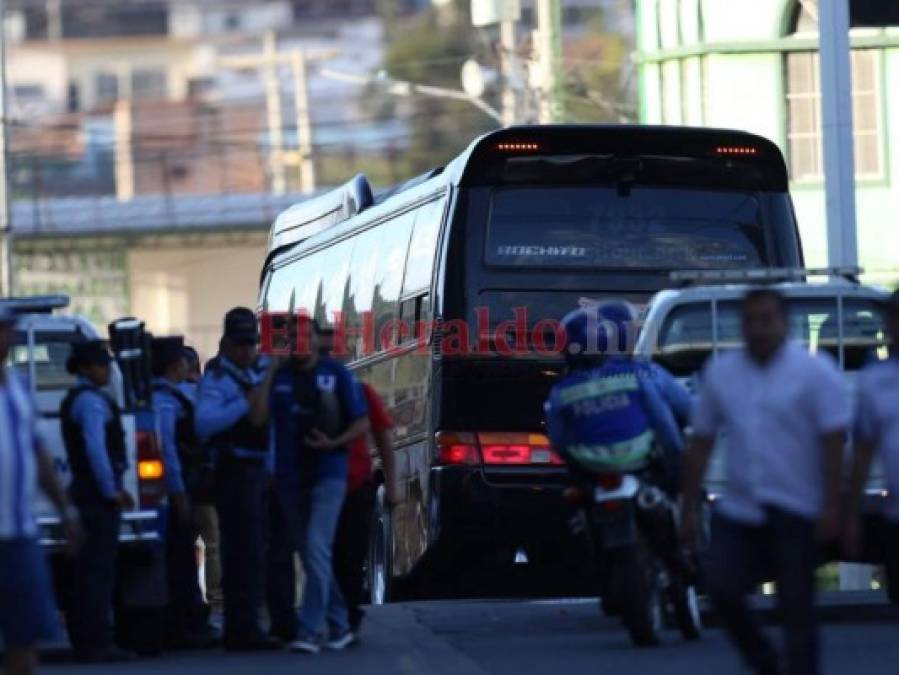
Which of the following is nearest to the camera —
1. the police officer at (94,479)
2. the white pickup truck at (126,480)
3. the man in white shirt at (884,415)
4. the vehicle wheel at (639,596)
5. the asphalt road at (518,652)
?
the man in white shirt at (884,415)

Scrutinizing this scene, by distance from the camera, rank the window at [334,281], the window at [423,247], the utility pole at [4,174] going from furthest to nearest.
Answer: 1. the utility pole at [4,174]
2. the window at [334,281]
3. the window at [423,247]

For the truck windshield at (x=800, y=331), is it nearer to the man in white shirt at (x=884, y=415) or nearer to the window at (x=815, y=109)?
the man in white shirt at (x=884, y=415)

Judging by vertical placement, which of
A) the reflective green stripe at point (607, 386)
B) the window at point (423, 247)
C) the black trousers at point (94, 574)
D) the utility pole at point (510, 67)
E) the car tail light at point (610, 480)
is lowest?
the black trousers at point (94, 574)

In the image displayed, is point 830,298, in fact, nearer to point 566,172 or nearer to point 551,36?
point 566,172

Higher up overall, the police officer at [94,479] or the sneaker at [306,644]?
the police officer at [94,479]

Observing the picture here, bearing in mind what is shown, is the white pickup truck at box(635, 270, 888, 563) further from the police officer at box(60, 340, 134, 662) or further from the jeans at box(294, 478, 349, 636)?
the police officer at box(60, 340, 134, 662)

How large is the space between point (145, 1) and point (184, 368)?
14610 cm

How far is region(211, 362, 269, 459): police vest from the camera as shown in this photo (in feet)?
47.7

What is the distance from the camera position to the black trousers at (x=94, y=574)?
46.3 feet

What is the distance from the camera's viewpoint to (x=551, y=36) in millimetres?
39438

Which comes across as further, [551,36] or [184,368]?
[551,36]

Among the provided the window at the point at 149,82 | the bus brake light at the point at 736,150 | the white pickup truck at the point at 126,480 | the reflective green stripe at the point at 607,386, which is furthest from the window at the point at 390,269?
the window at the point at 149,82

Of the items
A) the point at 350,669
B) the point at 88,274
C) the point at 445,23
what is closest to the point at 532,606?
the point at 350,669

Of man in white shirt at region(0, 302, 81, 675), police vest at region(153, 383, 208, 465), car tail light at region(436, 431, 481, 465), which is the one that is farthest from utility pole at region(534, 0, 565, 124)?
man in white shirt at region(0, 302, 81, 675)
